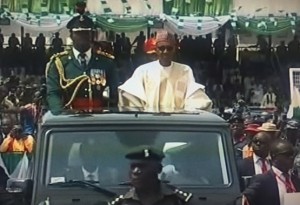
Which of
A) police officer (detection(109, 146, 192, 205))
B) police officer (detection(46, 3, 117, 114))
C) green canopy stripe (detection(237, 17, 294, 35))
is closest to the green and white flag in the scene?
green canopy stripe (detection(237, 17, 294, 35))

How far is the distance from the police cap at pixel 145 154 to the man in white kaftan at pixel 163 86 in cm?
177

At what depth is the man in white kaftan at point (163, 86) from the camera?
8.45 meters

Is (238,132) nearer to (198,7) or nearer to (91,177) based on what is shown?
(198,7)

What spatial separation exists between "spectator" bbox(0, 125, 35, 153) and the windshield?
6.59 metres

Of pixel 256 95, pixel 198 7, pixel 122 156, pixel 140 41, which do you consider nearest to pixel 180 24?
pixel 198 7

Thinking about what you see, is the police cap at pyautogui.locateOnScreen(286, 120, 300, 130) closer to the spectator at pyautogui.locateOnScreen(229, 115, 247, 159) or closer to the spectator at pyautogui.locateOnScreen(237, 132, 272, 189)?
the spectator at pyautogui.locateOnScreen(229, 115, 247, 159)

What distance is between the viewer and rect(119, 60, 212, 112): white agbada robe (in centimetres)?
842

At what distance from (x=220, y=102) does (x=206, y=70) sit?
565 mm

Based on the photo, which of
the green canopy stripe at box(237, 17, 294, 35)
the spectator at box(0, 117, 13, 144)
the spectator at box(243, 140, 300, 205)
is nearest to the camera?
the spectator at box(243, 140, 300, 205)

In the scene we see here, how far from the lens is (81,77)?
29.0ft

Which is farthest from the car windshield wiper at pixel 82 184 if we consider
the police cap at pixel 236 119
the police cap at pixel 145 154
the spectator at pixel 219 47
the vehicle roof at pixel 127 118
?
the spectator at pixel 219 47

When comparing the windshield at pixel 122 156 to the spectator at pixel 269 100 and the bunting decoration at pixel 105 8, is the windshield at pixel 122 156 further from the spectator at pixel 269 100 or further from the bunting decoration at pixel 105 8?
the spectator at pixel 269 100

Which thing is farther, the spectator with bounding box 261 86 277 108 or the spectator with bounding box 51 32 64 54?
the spectator with bounding box 261 86 277 108

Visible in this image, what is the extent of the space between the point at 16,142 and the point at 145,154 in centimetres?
744
